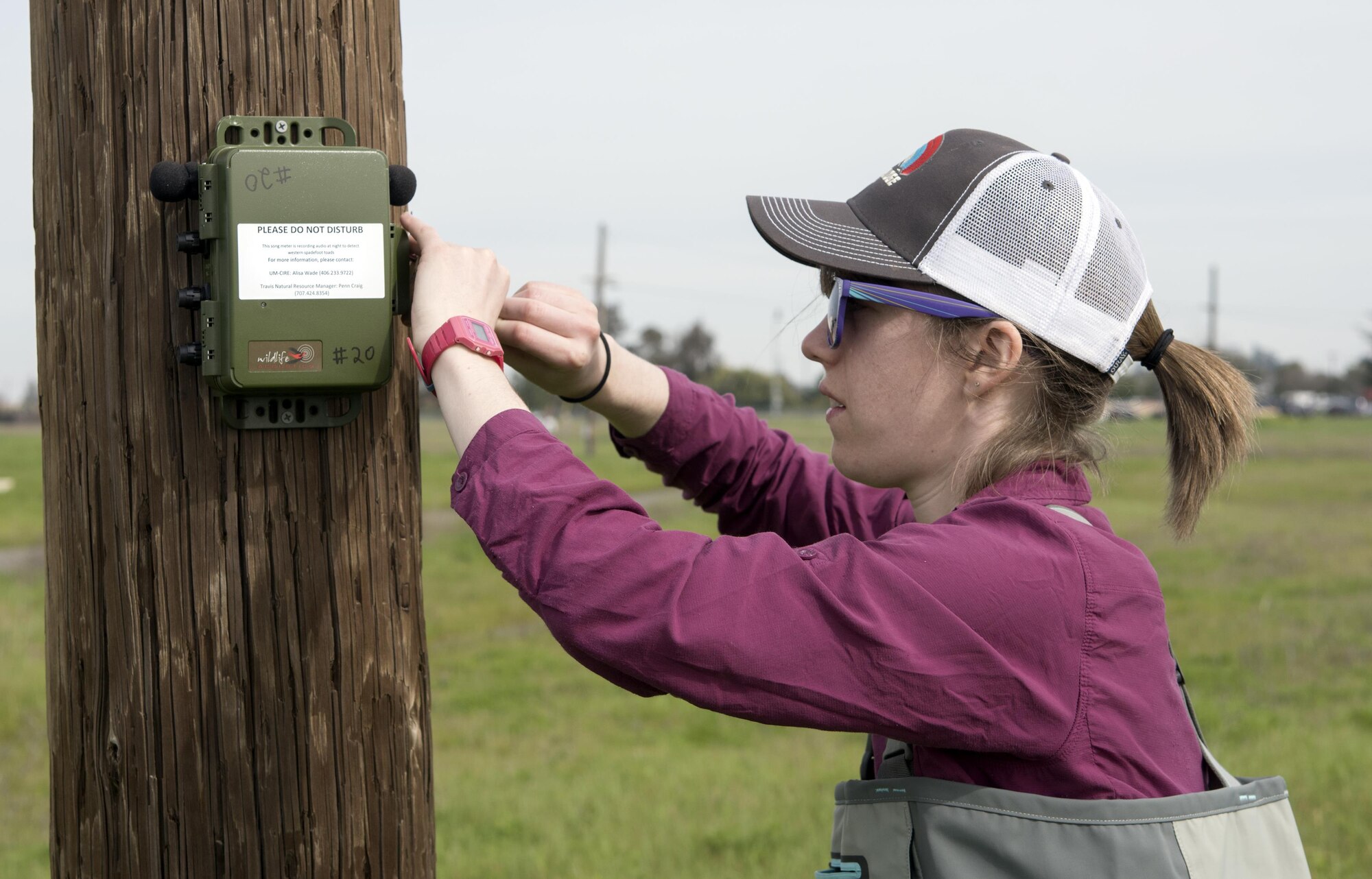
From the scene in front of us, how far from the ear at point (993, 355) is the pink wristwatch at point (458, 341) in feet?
2.53

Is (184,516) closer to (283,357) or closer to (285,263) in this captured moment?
(283,357)

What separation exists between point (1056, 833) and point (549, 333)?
46.6 inches

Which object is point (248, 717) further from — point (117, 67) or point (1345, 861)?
point (1345, 861)

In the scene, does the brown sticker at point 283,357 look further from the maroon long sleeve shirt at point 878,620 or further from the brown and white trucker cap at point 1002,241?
the brown and white trucker cap at point 1002,241

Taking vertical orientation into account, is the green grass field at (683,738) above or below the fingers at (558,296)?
below

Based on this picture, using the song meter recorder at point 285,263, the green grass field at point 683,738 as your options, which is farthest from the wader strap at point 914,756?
the song meter recorder at point 285,263

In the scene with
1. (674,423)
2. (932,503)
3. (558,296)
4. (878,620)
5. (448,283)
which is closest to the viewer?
(878,620)

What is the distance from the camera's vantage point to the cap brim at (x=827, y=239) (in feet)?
6.57

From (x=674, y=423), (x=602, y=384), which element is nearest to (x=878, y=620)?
(x=602, y=384)

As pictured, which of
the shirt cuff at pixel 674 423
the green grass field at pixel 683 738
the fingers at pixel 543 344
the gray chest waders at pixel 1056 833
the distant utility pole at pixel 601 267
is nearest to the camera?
the gray chest waders at pixel 1056 833

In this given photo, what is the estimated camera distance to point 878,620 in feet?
5.29

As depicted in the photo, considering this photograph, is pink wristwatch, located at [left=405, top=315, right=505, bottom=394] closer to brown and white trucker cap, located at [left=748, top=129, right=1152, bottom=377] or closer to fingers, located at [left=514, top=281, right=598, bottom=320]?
fingers, located at [left=514, top=281, right=598, bottom=320]

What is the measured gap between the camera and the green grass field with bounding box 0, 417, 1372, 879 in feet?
18.4

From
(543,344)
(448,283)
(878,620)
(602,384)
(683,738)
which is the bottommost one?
(683,738)
